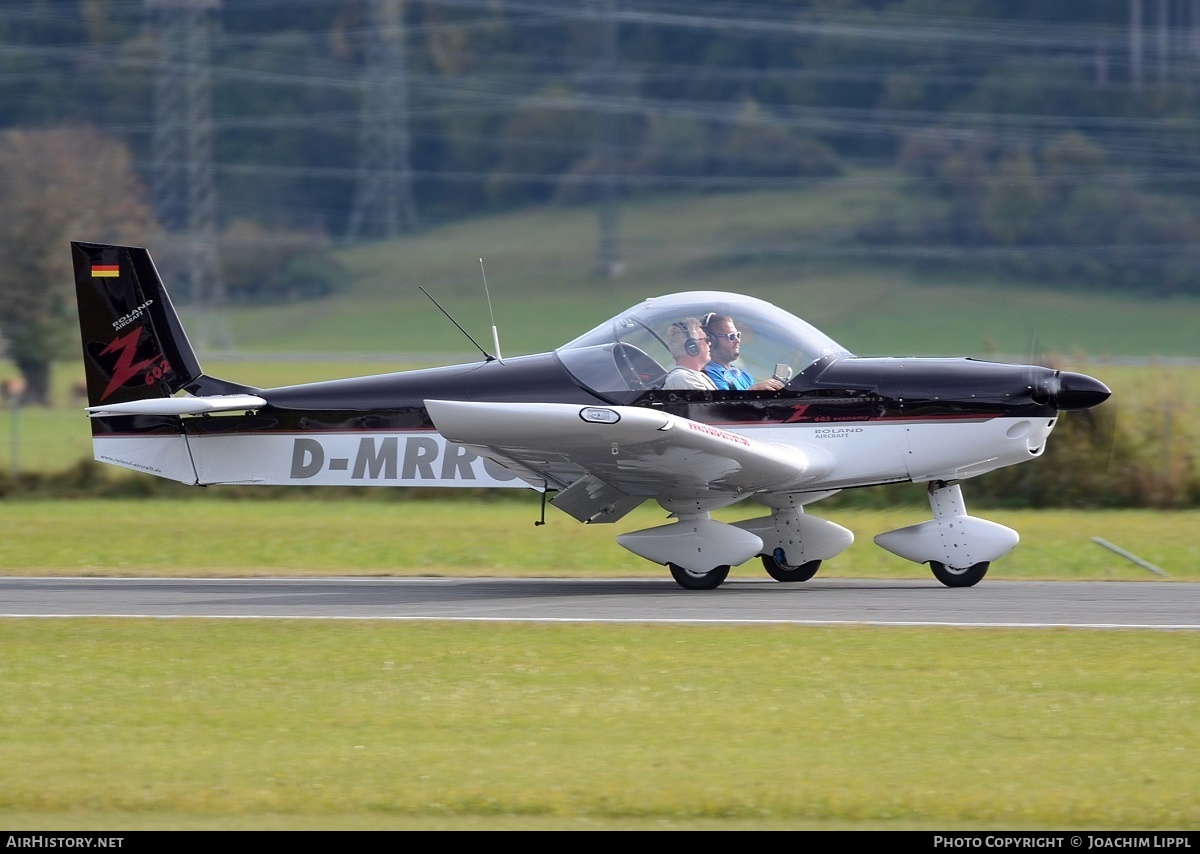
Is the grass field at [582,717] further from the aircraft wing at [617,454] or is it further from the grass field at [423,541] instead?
the aircraft wing at [617,454]

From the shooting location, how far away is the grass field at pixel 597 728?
6.45 metres

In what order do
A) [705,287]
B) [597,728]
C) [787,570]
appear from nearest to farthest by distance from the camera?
[597,728] < [787,570] < [705,287]

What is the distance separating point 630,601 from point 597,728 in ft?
14.4

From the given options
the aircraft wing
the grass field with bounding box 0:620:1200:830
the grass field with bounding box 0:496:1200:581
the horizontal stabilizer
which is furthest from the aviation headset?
the horizontal stabilizer

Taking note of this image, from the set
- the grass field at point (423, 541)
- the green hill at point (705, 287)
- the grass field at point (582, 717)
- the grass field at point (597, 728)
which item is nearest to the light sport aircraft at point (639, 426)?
the grass field at point (582, 717)

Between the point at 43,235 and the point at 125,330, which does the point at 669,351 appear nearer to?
the point at 125,330

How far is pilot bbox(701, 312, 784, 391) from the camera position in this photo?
12.3 m

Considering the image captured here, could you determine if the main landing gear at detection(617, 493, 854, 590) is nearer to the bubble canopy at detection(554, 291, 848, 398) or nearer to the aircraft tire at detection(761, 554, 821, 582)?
the aircraft tire at detection(761, 554, 821, 582)

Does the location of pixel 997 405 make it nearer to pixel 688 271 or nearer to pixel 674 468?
pixel 674 468

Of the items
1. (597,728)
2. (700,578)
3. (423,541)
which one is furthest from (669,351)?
(423,541)

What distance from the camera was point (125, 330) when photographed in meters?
13.7

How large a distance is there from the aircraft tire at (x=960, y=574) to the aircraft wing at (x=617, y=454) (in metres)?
1.30
